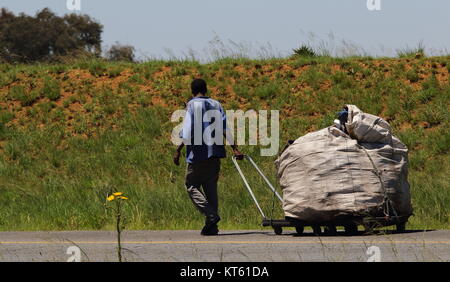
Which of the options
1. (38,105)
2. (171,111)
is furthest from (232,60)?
(38,105)

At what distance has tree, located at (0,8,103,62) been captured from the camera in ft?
200

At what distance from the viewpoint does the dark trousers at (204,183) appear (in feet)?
40.9

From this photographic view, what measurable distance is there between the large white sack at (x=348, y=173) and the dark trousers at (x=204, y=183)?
0.97 m

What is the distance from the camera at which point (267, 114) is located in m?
29.0

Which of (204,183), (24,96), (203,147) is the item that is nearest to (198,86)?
(203,147)

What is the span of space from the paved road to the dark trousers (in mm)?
379

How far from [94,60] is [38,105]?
3.98 m

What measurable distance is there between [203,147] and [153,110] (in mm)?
17321

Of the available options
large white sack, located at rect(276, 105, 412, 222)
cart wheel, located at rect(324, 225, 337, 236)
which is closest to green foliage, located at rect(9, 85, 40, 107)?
large white sack, located at rect(276, 105, 412, 222)

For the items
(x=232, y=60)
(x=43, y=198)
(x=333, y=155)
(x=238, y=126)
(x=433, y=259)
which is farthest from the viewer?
(x=232, y=60)

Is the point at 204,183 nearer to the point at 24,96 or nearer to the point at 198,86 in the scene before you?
the point at 198,86

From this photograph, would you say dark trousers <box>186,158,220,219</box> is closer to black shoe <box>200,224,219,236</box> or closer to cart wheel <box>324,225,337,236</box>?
→ black shoe <box>200,224,219,236</box>

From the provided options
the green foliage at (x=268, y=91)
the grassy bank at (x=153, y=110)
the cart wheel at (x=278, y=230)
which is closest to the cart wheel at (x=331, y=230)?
the cart wheel at (x=278, y=230)
